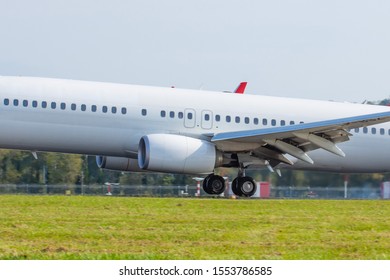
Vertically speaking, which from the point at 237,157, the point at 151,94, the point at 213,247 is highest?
the point at 151,94

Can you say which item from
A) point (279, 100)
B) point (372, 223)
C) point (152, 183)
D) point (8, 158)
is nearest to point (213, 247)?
point (372, 223)

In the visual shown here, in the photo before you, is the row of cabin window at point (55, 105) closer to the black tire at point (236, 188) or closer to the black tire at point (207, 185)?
the black tire at point (207, 185)

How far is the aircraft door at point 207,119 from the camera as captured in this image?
30906 millimetres

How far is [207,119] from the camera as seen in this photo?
102 feet

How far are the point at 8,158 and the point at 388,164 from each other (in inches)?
781

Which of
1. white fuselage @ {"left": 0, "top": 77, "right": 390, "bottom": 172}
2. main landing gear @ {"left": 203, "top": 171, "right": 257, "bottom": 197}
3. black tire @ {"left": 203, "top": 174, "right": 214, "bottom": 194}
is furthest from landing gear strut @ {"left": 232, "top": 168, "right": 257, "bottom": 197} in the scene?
white fuselage @ {"left": 0, "top": 77, "right": 390, "bottom": 172}

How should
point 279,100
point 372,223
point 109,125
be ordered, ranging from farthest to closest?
1. point 279,100
2. point 109,125
3. point 372,223

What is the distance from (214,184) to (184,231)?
14604 mm

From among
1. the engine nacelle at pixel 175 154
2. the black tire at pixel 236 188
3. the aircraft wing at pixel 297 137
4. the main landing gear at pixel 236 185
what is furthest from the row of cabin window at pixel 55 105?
the black tire at pixel 236 188

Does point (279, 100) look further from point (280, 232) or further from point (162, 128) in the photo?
point (280, 232)

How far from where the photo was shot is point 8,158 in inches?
1767

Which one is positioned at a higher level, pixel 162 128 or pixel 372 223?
pixel 162 128

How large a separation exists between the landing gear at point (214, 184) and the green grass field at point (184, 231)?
6.96 meters

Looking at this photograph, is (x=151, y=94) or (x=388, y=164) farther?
(x=388, y=164)
